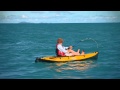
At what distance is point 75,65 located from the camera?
2869 mm

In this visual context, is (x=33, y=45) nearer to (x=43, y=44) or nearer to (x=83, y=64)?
(x=43, y=44)

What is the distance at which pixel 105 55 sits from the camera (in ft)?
9.37

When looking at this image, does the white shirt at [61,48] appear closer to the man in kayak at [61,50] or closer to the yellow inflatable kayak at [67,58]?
the man in kayak at [61,50]

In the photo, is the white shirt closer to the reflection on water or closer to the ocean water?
the ocean water

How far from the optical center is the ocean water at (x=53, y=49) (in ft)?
9.18

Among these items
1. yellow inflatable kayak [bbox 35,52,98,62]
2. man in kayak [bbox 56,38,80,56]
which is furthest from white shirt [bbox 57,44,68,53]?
yellow inflatable kayak [bbox 35,52,98,62]

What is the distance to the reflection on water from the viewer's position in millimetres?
2801

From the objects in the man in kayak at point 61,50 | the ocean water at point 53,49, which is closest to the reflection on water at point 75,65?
the ocean water at point 53,49

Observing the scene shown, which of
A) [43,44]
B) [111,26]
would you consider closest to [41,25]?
[43,44]

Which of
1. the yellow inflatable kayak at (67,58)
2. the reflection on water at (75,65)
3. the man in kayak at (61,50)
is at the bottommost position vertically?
the reflection on water at (75,65)

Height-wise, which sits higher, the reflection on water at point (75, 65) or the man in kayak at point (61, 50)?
the man in kayak at point (61, 50)
